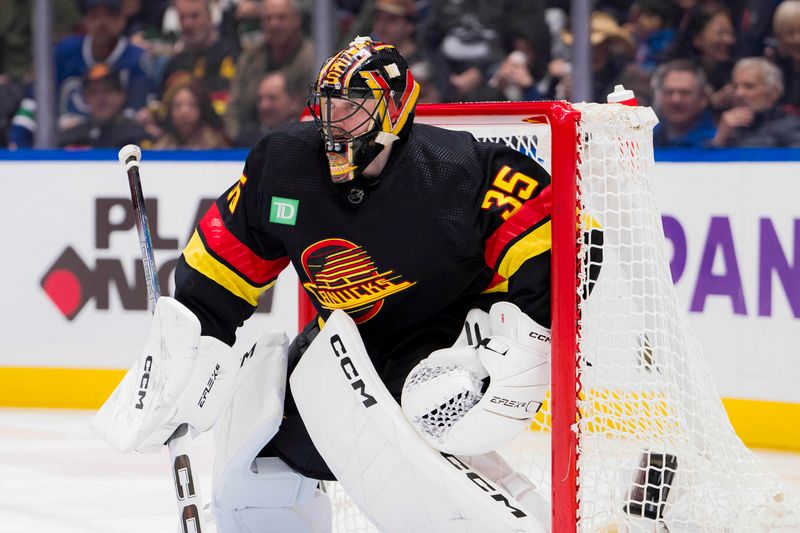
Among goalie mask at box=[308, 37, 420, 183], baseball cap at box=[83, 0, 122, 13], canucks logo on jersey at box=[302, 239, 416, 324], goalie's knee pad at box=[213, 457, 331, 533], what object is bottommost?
goalie's knee pad at box=[213, 457, 331, 533]

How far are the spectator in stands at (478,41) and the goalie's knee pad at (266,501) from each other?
250 centimetres

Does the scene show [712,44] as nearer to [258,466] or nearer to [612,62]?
[612,62]

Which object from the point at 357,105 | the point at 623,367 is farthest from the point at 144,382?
the point at 623,367

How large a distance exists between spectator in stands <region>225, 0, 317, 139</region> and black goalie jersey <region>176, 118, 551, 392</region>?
2530 mm

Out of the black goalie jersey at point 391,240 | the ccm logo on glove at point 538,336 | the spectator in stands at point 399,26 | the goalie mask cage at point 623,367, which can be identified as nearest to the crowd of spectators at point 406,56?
the spectator in stands at point 399,26

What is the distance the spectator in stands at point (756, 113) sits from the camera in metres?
4.16

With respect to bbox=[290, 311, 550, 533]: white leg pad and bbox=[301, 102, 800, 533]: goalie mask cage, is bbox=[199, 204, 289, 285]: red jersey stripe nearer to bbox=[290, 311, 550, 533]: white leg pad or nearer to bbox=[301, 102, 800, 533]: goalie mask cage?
bbox=[290, 311, 550, 533]: white leg pad

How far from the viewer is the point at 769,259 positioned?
3.63 m

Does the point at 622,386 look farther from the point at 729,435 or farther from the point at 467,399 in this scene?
the point at 467,399

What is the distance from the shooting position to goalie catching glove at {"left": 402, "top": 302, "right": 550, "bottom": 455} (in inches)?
79.7

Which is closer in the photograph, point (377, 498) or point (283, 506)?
point (377, 498)

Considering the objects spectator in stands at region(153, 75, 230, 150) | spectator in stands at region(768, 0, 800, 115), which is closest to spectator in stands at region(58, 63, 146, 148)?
spectator in stands at region(153, 75, 230, 150)

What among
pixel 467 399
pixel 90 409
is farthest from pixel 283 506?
pixel 90 409

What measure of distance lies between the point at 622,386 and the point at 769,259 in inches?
55.3
